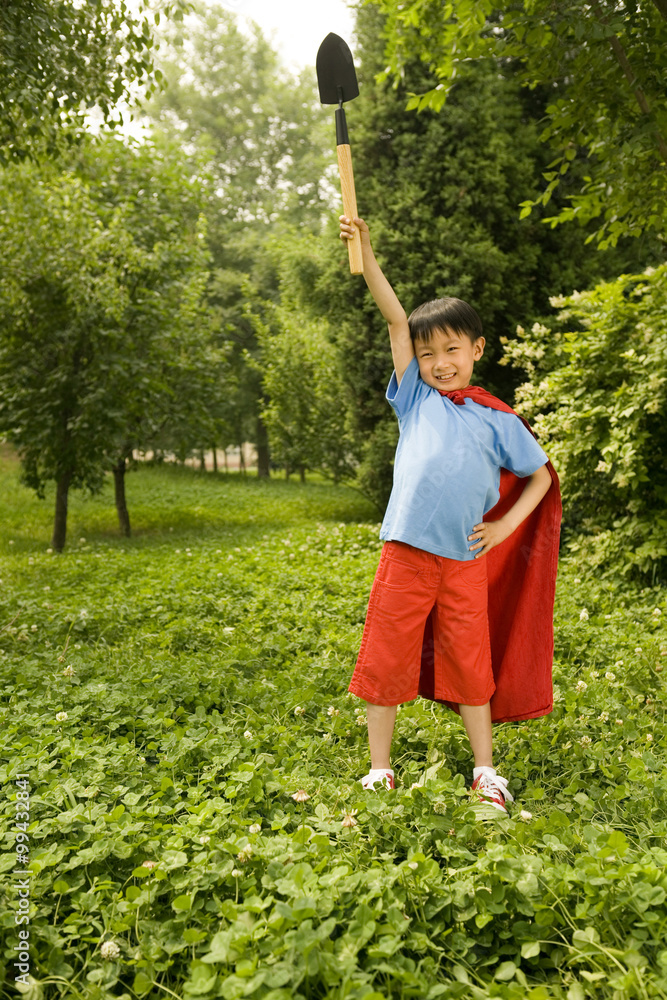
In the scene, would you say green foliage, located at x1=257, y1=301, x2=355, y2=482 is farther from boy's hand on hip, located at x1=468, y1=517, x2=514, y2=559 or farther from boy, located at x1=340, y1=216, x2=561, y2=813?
boy's hand on hip, located at x1=468, y1=517, x2=514, y2=559

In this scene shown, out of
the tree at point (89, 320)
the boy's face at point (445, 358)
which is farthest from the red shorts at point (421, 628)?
the tree at point (89, 320)

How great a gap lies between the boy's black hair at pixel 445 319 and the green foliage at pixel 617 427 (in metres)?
2.99

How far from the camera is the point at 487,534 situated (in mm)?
2572

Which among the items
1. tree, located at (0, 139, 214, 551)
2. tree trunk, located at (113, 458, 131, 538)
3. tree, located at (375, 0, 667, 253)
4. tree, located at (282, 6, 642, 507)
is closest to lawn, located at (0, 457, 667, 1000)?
tree, located at (375, 0, 667, 253)

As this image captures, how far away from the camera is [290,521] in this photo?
11984 mm

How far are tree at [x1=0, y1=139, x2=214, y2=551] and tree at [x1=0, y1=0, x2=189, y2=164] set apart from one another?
195 cm

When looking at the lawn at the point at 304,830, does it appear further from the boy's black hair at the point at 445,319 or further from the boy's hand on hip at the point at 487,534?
the boy's black hair at the point at 445,319

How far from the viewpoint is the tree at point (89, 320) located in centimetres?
830

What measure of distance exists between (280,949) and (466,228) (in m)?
8.96

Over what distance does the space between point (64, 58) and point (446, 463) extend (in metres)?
4.05

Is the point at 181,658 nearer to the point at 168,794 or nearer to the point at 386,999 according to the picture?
the point at 168,794

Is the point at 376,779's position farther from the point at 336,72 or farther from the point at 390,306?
the point at 336,72

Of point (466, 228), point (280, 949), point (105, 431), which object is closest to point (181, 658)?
point (280, 949)

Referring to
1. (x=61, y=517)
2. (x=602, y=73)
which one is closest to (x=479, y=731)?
(x=602, y=73)
